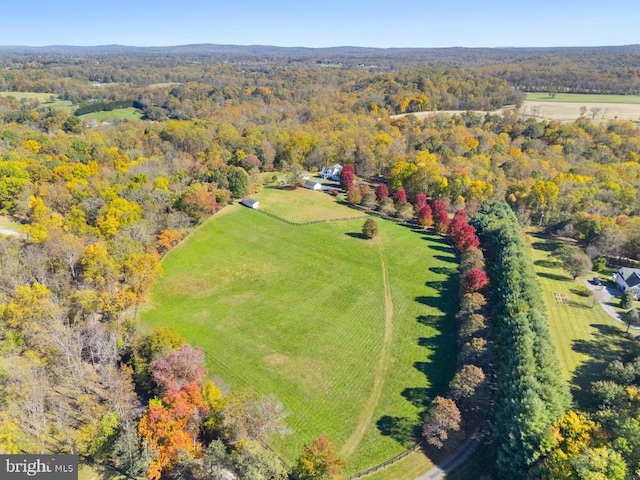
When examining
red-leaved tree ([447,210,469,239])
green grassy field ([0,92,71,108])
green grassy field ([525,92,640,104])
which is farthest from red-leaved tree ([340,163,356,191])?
green grassy field ([0,92,71,108])

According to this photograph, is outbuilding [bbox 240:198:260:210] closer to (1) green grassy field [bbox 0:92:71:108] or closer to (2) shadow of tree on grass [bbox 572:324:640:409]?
(2) shadow of tree on grass [bbox 572:324:640:409]

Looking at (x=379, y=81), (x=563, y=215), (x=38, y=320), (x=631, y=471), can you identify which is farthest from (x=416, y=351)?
(x=379, y=81)

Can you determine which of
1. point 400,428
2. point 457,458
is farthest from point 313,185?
point 457,458

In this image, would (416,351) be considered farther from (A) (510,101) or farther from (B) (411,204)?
(A) (510,101)

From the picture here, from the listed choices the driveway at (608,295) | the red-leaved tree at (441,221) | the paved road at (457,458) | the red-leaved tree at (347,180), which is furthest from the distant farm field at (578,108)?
the paved road at (457,458)

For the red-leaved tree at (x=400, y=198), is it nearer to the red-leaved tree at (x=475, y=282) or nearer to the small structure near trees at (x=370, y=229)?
the small structure near trees at (x=370, y=229)

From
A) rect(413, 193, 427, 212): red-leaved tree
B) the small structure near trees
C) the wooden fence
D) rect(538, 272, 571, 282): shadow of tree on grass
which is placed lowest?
the wooden fence
